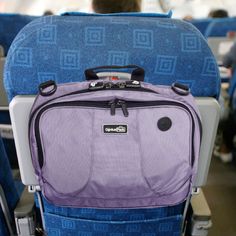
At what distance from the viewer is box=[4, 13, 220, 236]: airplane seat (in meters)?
0.76

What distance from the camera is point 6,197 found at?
3.19 ft

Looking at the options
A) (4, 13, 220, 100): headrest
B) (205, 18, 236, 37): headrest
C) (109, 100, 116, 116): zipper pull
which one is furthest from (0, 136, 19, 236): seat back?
(205, 18, 236, 37): headrest

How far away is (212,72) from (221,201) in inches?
53.9

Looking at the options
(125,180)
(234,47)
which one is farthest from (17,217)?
(234,47)

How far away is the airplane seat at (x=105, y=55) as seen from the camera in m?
0.76

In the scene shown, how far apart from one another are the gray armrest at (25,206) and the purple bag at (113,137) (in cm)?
20

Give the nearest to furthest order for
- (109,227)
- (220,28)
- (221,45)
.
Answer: (109,227) → (221,45) → (220,28)

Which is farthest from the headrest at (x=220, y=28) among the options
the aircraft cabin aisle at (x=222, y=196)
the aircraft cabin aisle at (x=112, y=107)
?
the aircraft cabin aisle at (x=112, y=107)

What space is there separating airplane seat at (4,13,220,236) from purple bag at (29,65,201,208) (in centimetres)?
6

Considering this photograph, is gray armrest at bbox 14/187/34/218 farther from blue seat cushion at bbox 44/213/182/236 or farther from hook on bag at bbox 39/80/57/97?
hook on bag at bbox 39/80/57/97

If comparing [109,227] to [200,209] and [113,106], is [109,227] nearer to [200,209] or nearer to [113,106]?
[200,209]

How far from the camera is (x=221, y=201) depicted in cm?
194

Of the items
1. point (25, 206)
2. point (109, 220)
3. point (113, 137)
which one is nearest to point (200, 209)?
point (109, 220)

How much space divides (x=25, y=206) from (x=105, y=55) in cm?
52
